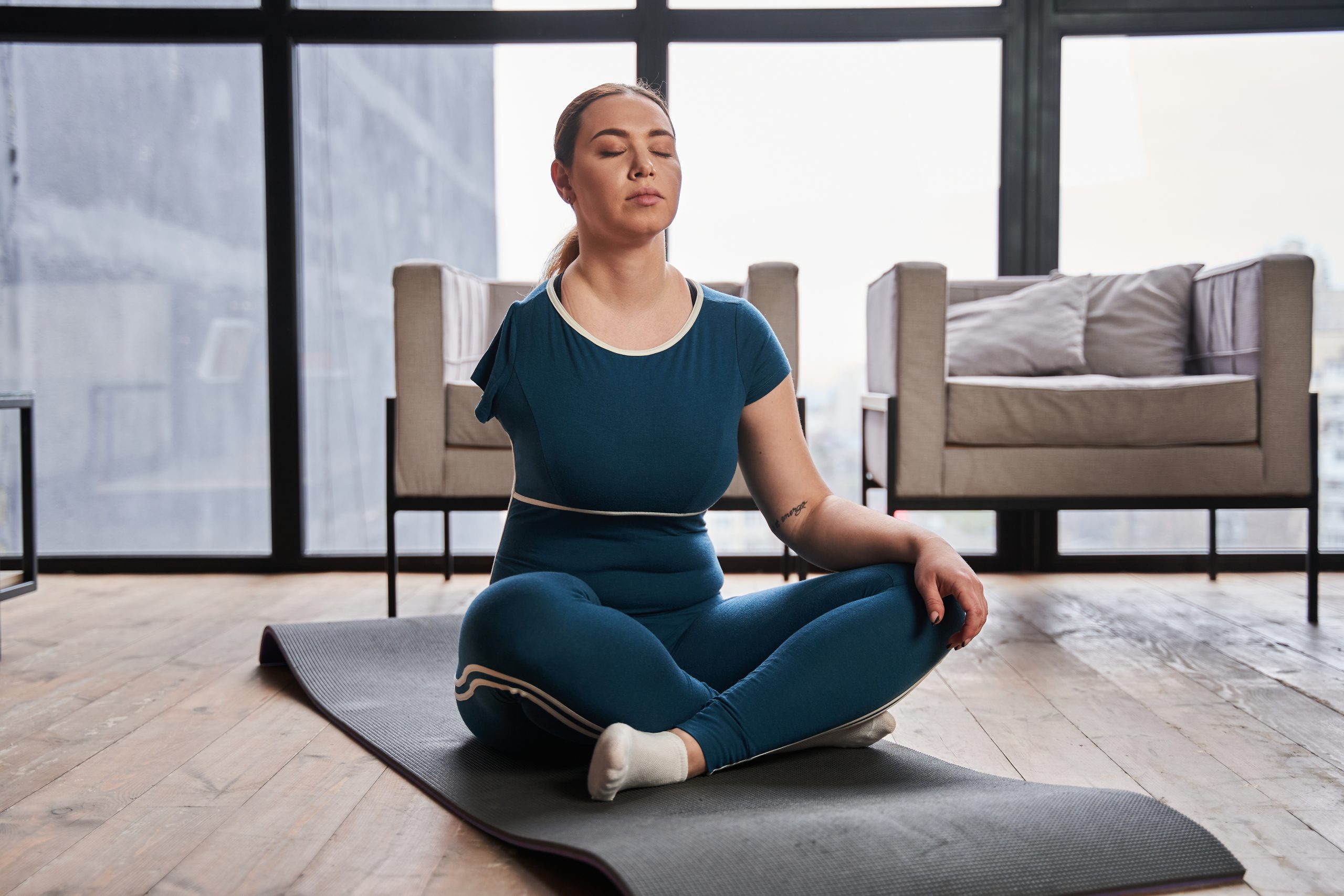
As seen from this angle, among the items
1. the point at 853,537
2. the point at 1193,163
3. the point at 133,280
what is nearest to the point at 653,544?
the point at 853,537

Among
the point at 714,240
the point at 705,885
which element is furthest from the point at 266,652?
the point at 714,240

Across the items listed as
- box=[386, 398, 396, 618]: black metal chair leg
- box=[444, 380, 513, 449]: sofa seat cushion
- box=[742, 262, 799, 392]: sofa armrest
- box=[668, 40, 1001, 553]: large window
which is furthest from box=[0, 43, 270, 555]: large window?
box=[742, 262, 799, 392]: sofa armrest

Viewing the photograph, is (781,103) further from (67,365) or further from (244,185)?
(67,365)

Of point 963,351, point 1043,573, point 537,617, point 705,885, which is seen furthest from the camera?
point 1043,573

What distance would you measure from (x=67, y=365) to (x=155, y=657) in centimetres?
148

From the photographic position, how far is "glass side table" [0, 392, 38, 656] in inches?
80.1

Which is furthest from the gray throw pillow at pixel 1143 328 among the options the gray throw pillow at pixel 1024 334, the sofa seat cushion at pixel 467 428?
the sofa seat cushion at pixel 467 428

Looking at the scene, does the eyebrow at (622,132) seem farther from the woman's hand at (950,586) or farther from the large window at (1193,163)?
the large window at (1193,163)

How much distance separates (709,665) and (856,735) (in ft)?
0.71

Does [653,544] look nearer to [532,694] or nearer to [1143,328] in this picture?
[532,694]

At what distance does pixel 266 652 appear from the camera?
2.01m

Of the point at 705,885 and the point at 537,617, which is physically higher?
the point at 537,617

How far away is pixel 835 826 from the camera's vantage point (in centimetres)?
105

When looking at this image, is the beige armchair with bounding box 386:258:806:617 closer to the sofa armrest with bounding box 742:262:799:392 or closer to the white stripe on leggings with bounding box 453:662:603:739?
the sofa armrest with bounding box 742:262:799:392
